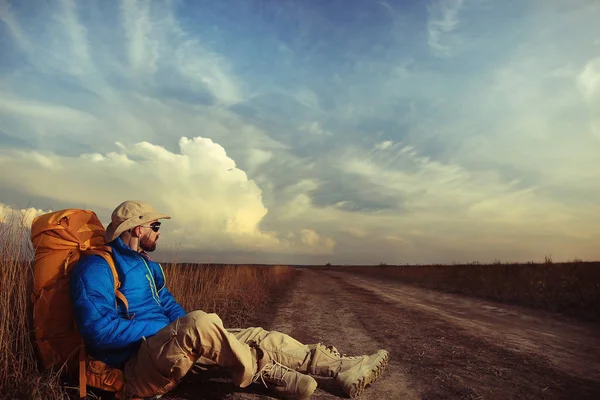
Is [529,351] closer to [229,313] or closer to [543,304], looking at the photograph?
[229,313]

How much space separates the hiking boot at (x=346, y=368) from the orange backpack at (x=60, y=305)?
1688mm

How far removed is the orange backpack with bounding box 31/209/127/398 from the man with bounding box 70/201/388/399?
9 cm

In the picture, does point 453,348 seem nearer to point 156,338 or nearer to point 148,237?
point 156,338

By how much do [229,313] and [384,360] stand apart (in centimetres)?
408

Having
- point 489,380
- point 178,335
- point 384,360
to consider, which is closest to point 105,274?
point 178,335

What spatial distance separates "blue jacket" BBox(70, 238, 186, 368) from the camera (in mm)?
3084

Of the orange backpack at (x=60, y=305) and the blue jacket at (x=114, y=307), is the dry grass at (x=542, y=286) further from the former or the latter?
the orange backpack at (x=60, y=305)

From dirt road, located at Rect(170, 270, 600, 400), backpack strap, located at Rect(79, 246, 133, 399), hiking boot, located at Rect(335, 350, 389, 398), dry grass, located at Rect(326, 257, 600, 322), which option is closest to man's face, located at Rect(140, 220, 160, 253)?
backpack strap, located at Rect(79, 246, 133, 399)

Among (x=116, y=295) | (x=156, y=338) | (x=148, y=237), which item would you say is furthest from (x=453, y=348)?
(x=116, y=295)

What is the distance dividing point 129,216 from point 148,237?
0.25 m

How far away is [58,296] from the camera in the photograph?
3.30 m

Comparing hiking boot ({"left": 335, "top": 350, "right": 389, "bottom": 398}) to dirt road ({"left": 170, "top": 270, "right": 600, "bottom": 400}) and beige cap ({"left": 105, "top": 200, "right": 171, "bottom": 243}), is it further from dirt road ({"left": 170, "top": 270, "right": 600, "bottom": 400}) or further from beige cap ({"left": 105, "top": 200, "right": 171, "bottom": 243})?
beige cap ({"left": 105, "top": 200, "right": 171, "bottom": 243})

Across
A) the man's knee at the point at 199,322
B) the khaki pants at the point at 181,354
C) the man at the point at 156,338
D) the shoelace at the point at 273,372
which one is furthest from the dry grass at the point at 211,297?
the man's knee at the point at 199,322

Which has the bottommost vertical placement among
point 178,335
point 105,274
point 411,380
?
point 411,380
